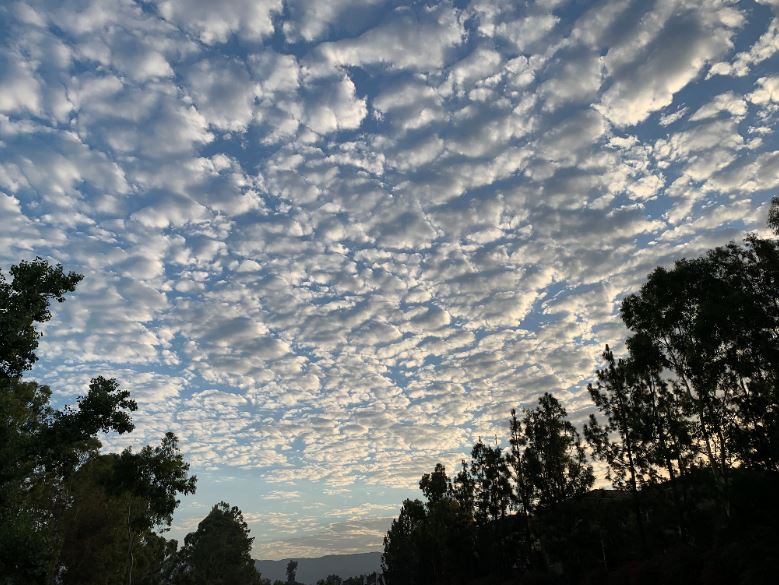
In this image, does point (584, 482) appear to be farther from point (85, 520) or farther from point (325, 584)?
point (325, 584)

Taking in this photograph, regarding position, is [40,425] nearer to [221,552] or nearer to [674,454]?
[674,454]

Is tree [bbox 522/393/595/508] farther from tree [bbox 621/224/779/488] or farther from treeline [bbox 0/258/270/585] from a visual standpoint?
treeline [bbox 0/258/270/585]

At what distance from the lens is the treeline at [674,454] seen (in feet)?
87.7

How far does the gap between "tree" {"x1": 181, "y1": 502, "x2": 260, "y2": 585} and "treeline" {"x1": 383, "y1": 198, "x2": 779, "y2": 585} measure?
1947 inches

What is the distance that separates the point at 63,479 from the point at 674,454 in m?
47.2

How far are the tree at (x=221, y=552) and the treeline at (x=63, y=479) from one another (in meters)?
14.1

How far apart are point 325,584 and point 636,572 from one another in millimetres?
164025

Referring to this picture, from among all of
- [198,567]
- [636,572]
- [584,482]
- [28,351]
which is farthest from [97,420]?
[198,567]

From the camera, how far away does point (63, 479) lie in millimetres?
41719

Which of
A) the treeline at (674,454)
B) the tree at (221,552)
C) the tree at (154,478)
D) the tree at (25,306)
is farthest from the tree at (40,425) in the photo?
the tree at (221,552)

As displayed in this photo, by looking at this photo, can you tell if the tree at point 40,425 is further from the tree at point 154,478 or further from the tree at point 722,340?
the tree at point 722,340

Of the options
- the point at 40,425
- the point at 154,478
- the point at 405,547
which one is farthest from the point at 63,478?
the point at 405,547

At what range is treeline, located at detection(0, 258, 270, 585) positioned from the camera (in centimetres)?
1867

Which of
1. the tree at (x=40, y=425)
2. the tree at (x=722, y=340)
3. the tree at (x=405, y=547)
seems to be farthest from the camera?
the tree at (x=405, y=547)
